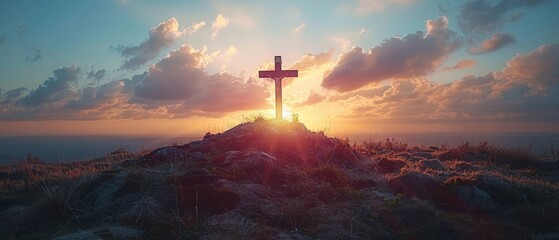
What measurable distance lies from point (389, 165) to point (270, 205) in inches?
235

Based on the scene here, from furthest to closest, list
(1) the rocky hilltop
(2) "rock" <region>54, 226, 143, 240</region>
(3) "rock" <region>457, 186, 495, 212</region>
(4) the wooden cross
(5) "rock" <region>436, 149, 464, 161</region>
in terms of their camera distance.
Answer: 1. (4) the wooden cross
2. (5) "rock" <region>436, 149, 464, 161</region>
3. (3) "rock" <region>457, 186, 495, 212</region>
4. (1) the rocky hilltop
5. (2) "rock" <region>54, 226, 143, 240</region>

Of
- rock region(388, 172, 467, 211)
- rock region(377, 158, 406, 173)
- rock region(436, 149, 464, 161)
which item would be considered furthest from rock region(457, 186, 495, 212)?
rock region(436, 149, 464, 161)

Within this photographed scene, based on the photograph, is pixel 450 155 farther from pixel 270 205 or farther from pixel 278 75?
pixel 270 205

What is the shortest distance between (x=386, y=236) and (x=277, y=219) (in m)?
1.64

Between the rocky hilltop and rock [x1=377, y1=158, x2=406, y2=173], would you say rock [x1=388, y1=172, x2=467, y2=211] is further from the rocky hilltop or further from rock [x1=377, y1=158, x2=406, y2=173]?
rock [x1=377, y1=158, x2=406, y2=173]

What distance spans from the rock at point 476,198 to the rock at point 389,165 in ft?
10.6

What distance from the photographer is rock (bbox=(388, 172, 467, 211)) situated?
7996mm

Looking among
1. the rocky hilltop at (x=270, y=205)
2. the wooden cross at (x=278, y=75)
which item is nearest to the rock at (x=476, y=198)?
the rocky hilltop at (x=270, y=205)

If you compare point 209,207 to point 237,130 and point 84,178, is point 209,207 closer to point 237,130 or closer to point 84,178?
point 84,178

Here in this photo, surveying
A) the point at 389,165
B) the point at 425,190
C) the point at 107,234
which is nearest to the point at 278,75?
the point at 389,165

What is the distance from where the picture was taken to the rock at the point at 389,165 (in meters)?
11.8

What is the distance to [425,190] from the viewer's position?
8555mm

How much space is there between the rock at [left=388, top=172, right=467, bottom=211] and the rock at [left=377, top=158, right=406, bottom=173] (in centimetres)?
258

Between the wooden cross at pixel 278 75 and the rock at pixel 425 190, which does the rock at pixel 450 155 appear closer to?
the wooden cross at pixel 278 75
